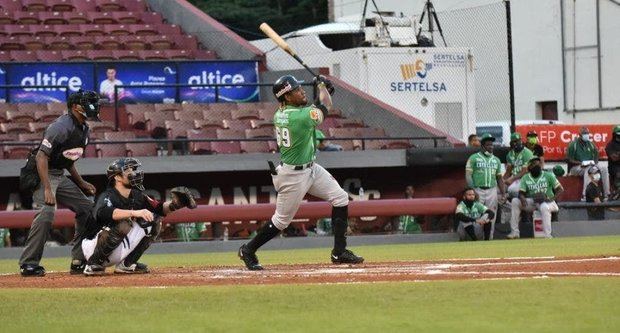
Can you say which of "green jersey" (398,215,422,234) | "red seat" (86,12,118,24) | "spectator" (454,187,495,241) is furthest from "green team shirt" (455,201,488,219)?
"red seat" (86,12,118,24)

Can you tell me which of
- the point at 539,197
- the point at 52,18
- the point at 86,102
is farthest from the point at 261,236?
the point at 52,18

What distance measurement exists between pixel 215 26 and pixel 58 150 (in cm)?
1665

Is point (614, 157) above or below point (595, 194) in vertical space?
above

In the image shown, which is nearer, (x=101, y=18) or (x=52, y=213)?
(x=52, y=213)

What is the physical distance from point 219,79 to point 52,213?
1470cm

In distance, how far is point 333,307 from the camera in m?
8.68

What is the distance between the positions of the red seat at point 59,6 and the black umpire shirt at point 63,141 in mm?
17187

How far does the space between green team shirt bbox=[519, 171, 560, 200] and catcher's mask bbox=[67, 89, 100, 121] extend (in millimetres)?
11635

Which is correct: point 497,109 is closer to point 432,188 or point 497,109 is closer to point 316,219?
point 432,188

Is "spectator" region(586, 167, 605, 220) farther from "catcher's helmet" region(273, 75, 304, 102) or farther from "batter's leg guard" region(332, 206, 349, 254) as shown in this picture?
"catcher's helmet" region(273, 75, 304, 102)

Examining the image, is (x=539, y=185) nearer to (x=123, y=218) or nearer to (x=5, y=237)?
(x=5, y=237)

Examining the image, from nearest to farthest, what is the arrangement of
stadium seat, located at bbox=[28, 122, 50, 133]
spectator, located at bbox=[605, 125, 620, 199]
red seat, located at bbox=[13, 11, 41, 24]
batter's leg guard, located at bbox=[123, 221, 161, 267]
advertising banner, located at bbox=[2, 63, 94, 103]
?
batter's leg guard, located at bbox=[123, 221, 161, 267]
stadium seat, located at bbox=[28, 122, 50, 133]
spectator, located at bbox=[605, 125, 620, 199]
advertising banner, located at bbox=[2, 63, 94, 103]
red seat, located at bbox=[13, 11, 41, 24]

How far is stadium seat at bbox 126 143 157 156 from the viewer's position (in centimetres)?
2328

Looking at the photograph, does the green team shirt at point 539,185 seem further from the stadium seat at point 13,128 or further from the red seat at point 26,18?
the red seat at point 26,18
